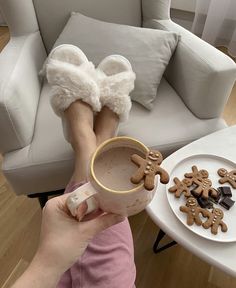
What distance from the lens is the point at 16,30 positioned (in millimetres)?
1116

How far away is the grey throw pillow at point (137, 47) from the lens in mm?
996

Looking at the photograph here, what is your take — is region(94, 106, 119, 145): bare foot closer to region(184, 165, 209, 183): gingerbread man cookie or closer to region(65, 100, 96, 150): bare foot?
region(65, 100, 96, 150): bare foot

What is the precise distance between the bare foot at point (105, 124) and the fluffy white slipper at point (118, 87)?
2 cm

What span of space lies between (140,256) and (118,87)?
2.00 ft

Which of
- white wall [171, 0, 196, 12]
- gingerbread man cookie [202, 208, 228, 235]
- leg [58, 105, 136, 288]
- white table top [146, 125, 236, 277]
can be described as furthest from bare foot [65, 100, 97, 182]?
white wall [171, 0, 196, 12]

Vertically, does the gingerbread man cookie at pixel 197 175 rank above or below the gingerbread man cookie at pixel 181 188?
above

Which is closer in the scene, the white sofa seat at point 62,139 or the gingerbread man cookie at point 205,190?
the gingerbread man cookie at point 205,190

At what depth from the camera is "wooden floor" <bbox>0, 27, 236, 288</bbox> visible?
0.96 meters

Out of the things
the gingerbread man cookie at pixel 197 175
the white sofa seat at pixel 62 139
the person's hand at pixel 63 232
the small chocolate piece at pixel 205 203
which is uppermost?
the person's hand at pixel 63 232

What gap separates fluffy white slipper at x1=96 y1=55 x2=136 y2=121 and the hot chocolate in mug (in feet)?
1.47

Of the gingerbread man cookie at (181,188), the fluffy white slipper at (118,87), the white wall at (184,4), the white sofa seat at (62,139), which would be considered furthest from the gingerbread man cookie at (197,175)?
the white wall at (184,4)

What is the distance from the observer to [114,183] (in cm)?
42

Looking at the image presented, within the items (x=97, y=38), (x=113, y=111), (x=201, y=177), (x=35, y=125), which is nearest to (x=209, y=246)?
(x=201, y=177)

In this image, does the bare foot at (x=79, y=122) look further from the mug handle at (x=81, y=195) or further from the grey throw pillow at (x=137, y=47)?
the mug handle at (x=81, y=195)
